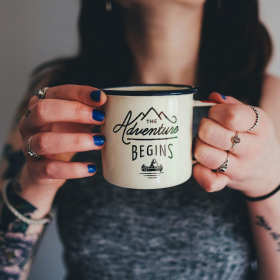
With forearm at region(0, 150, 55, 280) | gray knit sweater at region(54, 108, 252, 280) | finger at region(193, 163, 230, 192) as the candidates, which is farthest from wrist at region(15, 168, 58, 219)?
finger at region(193, 163, 230, 192)

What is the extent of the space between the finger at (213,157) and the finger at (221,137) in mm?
13

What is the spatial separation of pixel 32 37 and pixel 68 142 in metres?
0.98

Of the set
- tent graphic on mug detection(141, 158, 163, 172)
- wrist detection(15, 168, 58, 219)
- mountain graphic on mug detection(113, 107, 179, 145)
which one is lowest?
wrist detection(15, 168, 58, 219)

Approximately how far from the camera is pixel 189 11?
879mm

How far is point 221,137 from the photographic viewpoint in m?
0.58

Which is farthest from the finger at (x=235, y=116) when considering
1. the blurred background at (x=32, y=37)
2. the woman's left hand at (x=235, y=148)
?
the blurred background at (x=32, y=37)

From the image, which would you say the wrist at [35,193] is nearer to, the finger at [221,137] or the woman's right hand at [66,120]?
the woman's right hand at [66,120]

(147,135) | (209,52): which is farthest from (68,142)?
(209,52)

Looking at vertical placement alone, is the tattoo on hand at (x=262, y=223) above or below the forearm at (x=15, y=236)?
above

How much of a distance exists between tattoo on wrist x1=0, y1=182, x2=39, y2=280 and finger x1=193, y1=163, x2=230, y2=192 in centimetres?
60

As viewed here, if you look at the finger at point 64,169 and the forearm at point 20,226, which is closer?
the finger at point 64,169

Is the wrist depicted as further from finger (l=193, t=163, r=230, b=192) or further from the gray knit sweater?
finger (l=193, t=163, r=230, b=192)

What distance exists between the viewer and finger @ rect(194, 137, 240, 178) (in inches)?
23.3

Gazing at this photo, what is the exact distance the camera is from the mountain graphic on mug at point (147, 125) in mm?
522
